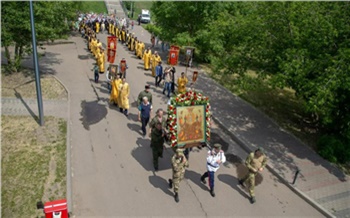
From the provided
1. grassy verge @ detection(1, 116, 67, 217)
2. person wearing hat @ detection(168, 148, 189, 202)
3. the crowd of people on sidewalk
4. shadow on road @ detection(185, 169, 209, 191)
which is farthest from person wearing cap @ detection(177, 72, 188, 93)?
person wearing hat @ detection(168, 148, 189, 202)

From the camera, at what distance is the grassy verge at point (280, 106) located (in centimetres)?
1330

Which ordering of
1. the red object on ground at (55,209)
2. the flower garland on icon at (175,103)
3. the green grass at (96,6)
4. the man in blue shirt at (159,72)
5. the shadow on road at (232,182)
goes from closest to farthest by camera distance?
the red object on ground at (55,209) → the flower garland on icon at (175,103) → the shadow on road at (232,182) → the man in blue shirt at (159,72) → the green grass at (96,6)

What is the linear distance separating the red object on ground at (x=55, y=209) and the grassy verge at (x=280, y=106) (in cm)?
882

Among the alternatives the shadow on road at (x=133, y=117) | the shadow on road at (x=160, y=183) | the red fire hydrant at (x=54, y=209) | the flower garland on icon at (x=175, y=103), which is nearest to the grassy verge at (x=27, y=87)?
the shadow on road at (x=133, y=117)

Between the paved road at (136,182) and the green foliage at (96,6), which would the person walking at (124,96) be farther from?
the green foliage at (96,6)

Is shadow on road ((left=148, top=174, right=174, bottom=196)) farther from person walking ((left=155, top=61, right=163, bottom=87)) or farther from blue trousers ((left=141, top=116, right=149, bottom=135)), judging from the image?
person walking ((left=155, top=61, right=163, bottom=87))

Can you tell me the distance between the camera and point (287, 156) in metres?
11.6

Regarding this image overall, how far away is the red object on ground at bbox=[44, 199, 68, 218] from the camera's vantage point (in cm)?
646

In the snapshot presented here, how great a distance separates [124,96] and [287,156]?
22.8ft

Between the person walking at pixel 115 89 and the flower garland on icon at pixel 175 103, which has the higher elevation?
the flower garland on icon at pixel 175 103

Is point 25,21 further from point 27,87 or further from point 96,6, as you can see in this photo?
point 96,6

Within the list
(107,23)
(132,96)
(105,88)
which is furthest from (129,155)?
(107,23)

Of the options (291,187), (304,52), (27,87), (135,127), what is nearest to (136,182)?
(135,127)

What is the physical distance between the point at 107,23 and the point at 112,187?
1155 inches
